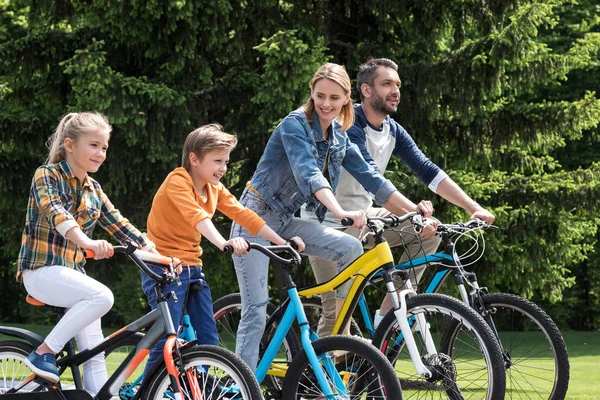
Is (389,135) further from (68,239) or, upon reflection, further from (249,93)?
(249,93)

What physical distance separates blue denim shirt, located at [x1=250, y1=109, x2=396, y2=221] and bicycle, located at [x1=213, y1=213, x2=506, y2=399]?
364 millimetres

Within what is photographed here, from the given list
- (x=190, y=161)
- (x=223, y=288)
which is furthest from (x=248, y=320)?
(x=223, y=288)

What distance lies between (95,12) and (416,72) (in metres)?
4.04

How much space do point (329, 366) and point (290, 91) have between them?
6.96m

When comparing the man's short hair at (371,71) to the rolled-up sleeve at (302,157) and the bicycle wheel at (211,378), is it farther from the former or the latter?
the bicycle wheel at (211,378)

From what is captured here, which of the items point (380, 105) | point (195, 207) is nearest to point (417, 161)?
point (380, 105)

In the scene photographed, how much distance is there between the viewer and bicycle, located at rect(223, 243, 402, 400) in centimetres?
457

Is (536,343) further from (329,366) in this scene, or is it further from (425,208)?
(329,366)

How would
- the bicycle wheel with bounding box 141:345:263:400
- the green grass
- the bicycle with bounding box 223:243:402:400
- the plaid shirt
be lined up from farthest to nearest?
1. the green grass
2. the plaid shirt
3. the bicycle with bounding box 223:243:402:400
4. the bicycle wheel with bounding box 141:345:263:400

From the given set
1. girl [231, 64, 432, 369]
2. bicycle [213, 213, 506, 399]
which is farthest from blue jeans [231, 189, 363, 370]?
bicycle [213, 213, 506, 399]

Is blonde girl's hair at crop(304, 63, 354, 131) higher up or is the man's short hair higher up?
the man's short hair

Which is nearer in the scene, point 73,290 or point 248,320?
point 73,290

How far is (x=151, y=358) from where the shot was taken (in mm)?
5137

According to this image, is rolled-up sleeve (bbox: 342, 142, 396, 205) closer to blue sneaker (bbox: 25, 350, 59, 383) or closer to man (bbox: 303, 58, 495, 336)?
man (bbox: 303, 58, 495, 336)
